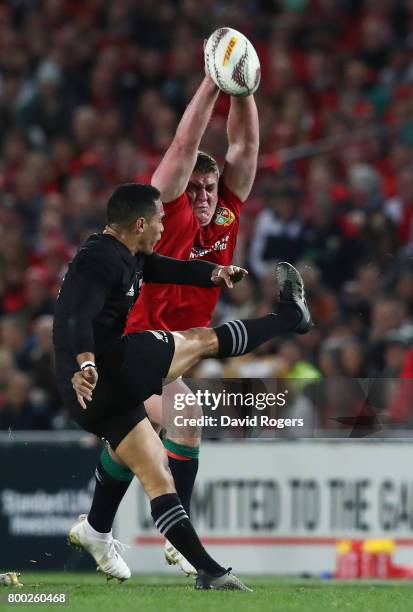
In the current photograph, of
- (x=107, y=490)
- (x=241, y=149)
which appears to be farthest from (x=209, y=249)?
(x=107, y=490)

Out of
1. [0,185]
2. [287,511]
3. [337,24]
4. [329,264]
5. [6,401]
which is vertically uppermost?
[337,24]

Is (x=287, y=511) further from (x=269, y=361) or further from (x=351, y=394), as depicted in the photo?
(x=351, y=394)

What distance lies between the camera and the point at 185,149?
7.86m

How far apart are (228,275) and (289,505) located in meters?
3.59

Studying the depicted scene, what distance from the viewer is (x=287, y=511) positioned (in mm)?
10461

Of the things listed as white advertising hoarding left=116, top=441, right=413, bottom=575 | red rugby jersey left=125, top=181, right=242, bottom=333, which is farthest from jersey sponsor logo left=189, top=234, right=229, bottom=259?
white advertising hoarding left=116, top=441, right=413, bottom=575

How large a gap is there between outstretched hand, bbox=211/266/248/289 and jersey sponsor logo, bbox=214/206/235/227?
94 cm

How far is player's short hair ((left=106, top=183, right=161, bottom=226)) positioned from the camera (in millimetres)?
7258

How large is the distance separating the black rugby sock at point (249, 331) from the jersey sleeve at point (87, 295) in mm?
697

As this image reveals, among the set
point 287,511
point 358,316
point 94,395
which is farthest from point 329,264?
point 94,395

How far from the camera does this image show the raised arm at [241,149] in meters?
8.26

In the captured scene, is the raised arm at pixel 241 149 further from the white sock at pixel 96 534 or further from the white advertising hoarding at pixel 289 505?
the white advertising hoarding at pixel 289 505

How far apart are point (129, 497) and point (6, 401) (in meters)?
1.74
